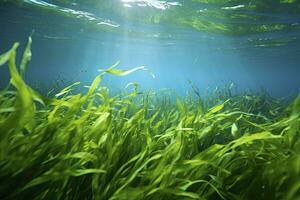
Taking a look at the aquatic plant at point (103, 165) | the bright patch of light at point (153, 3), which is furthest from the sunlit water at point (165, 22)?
the aquatic plant at point (103, 165)

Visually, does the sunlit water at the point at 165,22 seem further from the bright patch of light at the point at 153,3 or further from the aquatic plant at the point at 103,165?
the aquatic plant at the point at 103,165

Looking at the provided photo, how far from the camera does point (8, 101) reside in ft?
8.74

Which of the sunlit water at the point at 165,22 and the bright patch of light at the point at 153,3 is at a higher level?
the bright patch of light at the point at 153,3

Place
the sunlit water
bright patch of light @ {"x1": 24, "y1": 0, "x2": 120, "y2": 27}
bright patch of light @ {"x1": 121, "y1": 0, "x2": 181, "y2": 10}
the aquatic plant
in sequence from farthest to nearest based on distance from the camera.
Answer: bright patch of light @ {"x1": 24, "y1": 0, "x2": 120, "y2": 27}, the sunlit water, bright patch of light @ {"x1": 121, "y1": 0, "x2": 181, "y2": 10}, the aquatic plant

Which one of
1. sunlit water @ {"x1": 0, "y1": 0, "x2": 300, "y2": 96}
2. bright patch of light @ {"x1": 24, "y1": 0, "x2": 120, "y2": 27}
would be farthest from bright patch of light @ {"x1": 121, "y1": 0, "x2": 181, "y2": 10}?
bright patch of light @ {"x1": 24, "y1": 0, "x2": 120, "y2": 27}

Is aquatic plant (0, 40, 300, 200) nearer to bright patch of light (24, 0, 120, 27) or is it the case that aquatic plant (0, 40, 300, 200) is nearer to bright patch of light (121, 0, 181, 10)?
bright patch of light (121, 0, 181, 10)

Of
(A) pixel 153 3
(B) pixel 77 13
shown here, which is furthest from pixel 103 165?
(B) pixel 77 13

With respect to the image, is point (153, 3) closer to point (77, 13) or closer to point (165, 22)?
point (165, 22)

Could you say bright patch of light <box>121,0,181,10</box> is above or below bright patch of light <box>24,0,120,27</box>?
above

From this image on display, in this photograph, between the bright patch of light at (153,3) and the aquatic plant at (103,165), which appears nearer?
the aquatic plant at (103,165)

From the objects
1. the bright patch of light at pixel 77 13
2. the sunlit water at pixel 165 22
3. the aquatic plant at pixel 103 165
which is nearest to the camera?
the aquatic plant at pixel 103 165

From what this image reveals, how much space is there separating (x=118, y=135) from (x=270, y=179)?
5.08ft

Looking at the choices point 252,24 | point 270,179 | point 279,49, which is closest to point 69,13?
point 252,24

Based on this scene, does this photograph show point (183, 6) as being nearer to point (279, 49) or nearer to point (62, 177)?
point (62, 177)
